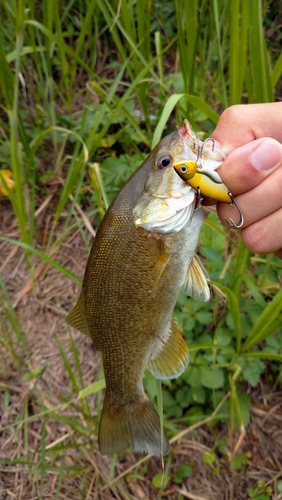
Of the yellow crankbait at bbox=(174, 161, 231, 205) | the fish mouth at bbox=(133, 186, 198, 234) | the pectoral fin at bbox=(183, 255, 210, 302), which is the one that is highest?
the yellow crankbait at bbox=(174, 161, 231, 205)

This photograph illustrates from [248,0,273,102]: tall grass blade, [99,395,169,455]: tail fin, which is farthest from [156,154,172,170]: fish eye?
[99,395,169,455]: tail fin

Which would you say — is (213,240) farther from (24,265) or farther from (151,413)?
(24,265)

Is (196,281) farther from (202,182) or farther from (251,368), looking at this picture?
(251,368)

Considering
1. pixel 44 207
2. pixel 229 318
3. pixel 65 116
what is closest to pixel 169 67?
pixel 65 116

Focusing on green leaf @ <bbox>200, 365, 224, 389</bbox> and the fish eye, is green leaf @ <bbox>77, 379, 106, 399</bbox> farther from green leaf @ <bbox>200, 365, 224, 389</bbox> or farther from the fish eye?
the fish eye

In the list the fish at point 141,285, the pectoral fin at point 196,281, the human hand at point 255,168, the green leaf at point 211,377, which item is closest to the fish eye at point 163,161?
the fish at point 141,285

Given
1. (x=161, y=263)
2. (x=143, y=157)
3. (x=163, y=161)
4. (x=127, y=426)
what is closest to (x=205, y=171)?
(x=163, y=161)
